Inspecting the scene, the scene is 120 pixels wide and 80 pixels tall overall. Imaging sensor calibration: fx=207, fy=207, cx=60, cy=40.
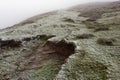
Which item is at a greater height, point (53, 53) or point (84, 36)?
point (84, 36)

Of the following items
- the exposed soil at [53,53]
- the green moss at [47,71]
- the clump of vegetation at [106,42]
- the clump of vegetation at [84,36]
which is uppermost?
the clump of vegetation at [84,36]

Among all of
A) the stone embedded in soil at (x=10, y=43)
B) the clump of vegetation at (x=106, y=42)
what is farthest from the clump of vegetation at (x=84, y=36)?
the stone embedded in soil at (x=10, y=43)

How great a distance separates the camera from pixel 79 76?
49.3 feet

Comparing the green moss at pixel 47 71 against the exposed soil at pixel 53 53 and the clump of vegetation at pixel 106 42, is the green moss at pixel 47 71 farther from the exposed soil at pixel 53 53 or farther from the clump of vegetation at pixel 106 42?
the clump of vegetation at pixel 106 42

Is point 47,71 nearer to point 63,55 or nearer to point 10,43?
point 63,55

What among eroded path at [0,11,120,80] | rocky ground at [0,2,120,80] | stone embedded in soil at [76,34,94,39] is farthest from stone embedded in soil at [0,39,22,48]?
stone embedded in soil at [76,34,94,39]

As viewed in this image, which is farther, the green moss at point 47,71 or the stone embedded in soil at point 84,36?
the stone embedded in soil at point 84,36

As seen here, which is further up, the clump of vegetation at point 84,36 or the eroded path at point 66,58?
the clump of vegetation at point 84,36

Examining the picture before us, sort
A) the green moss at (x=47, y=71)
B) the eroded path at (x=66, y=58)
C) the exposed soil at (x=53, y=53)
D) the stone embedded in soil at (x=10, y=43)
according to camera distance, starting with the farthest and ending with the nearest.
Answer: the stone embedded in soil at (x=10, y=43) < the exposed soil at (x=53, y=53) < the green moss at (x=47, y=71) < the eroded path at (x=66, y=58)

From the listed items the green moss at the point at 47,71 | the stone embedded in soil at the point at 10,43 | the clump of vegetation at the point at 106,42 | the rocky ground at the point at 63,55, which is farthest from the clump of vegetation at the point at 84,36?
the stone embedded in soil at the point at 10,43

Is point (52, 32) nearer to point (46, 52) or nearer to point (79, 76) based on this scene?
point (46, 52)

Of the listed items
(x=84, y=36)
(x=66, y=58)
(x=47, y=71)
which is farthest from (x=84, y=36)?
(x=47, y=71)

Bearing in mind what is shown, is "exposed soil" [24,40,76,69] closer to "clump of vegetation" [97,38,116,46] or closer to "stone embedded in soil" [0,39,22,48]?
"clump of vegetation" [97,38,116,46]

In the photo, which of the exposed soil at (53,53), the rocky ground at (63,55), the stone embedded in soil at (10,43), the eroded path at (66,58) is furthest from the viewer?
the stone embedded in soil at (10,43)
